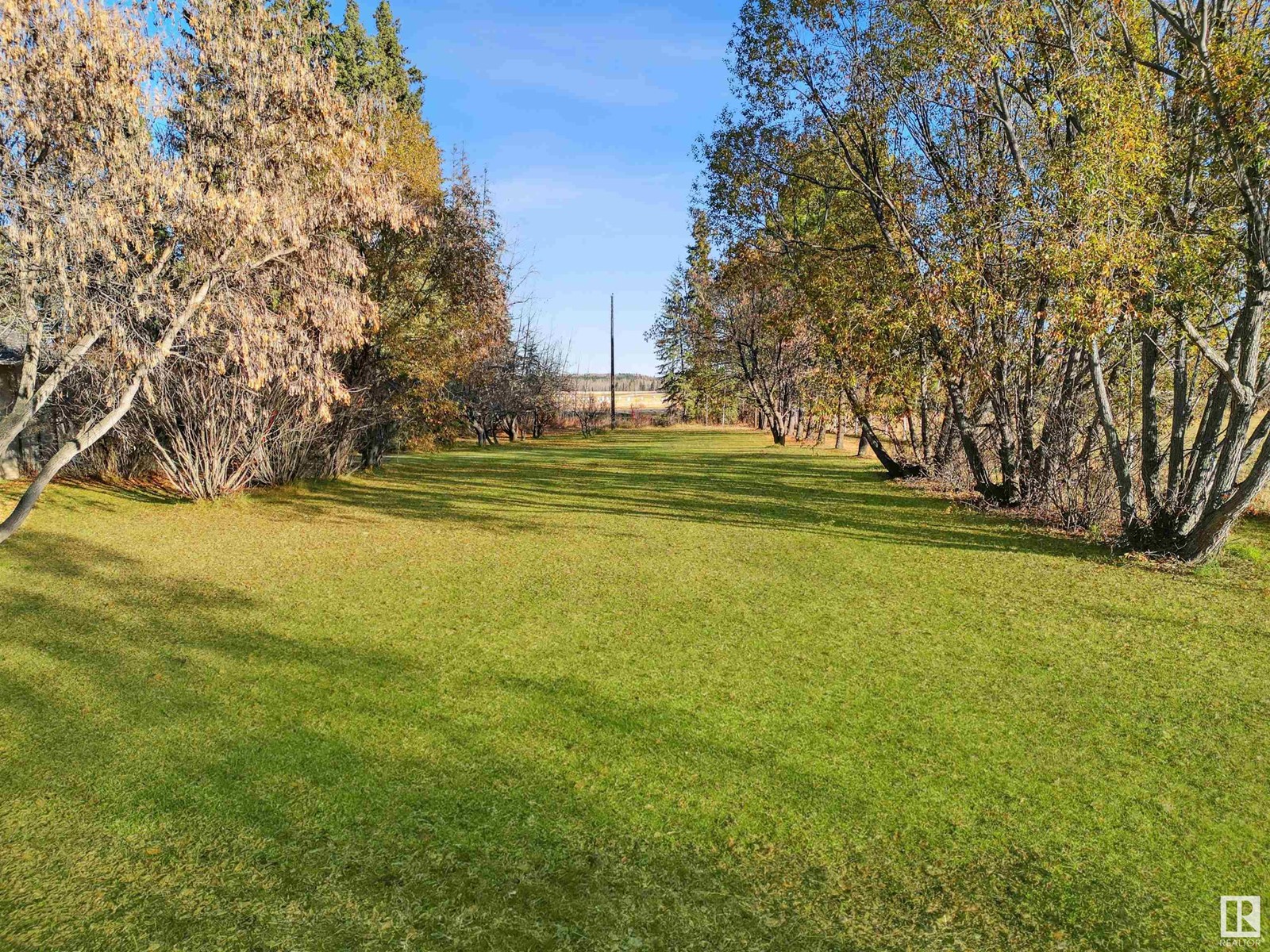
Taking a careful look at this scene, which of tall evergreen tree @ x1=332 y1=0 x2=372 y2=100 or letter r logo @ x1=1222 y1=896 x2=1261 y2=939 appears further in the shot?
tall evergreen tree @ x1=332 y1=0 x2=372 y2=100

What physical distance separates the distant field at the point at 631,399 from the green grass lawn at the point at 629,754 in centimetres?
3733

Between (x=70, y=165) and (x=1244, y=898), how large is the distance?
9.68 meters

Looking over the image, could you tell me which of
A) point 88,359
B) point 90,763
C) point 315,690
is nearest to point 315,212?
point 88,359

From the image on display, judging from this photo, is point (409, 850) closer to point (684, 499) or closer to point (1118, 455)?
point (1118, 455)

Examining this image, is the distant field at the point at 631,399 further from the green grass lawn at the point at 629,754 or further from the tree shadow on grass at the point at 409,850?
the tree shadow on grass at the point at 409,850

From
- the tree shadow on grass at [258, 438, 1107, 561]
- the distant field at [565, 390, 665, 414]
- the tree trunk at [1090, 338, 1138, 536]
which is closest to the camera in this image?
the tree trunk at [1090, 338, 1138, 536]

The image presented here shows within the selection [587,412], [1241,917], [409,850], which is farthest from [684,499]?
[587,412]

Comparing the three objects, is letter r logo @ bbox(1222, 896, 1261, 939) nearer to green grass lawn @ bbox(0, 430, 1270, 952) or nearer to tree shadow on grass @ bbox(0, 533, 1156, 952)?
green grass lawn @ bbox(0, 430, 1270, 952)

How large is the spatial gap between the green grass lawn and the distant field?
122 feet

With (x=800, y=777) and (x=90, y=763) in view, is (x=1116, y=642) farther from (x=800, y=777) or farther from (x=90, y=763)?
(x=90, y=763)

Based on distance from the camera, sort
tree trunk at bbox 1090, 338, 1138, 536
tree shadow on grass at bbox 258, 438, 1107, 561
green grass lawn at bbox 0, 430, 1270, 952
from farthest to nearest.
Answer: tree shadow on grass at bbox 258, 438, 1107, 561, tree trunk at bbox 1090, 338, 1138, 536, green grass lawn at bbox 0, 430, 1270, 952

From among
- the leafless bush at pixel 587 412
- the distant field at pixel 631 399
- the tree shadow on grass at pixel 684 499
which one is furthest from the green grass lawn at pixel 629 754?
the distant field at pixel 631 399

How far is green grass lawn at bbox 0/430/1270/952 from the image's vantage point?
2748mm

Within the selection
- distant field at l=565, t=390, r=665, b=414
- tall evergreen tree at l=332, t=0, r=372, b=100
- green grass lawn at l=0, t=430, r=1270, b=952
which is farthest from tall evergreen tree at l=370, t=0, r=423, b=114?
green grass lawn at l=0, t=430, r=1270, b=952
